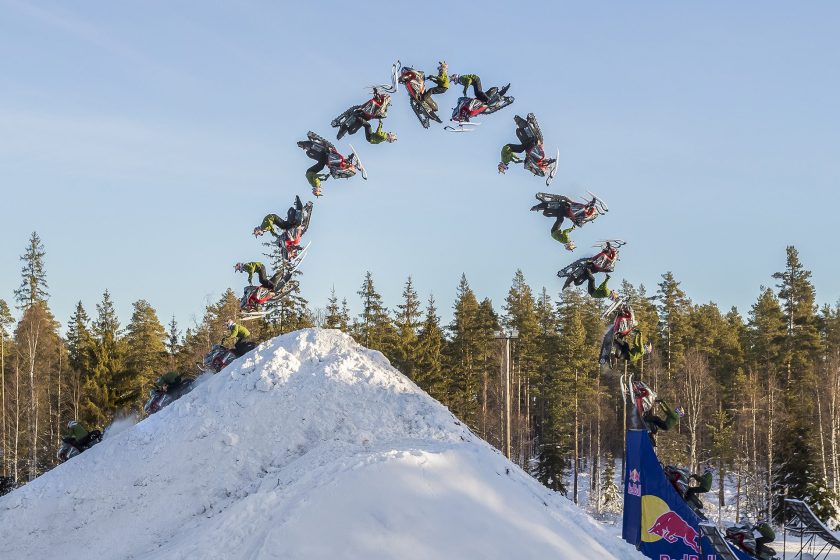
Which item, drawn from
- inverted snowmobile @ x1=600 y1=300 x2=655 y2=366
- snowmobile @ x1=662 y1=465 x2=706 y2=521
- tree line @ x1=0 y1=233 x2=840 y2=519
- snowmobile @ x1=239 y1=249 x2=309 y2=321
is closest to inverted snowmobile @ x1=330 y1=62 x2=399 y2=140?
snowmobile @ x1=239 y1=249 x2=309 y2=321

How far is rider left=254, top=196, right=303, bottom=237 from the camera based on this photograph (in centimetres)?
1742

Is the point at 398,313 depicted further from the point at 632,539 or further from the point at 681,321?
the point at 632,539

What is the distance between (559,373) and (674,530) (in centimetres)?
3000

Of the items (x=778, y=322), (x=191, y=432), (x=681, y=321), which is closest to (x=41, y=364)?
(x=191, y=432)

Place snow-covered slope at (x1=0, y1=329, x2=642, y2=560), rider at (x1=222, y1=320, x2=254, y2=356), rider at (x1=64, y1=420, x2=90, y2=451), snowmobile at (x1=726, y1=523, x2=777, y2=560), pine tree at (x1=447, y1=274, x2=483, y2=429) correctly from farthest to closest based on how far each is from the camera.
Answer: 1. pine tree at (x1=447, y1=274, x2=483, y2=429)
2. rider at (x1=222, y1=320, x2=254, y2=356)
3. rider at (x1=64, y1=420, x2=90, y2=451)
4. snowmobile at (x1=726, y1=523, x2=777, y2=560)
5. snow-covered slope at (x1=0, y1=329, x2=642, y2=560)

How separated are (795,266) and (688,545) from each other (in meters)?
37.0

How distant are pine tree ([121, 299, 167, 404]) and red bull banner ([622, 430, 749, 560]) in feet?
98.2

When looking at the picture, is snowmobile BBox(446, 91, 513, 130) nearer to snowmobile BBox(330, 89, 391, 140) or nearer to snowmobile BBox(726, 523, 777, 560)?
snowmobile BBox(330, 89, 391, 140)

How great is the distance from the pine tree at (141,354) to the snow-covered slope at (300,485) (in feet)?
81.7

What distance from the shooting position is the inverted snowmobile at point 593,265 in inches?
663

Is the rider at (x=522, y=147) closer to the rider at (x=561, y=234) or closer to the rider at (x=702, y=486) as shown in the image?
the rider at (x=561, y=234)

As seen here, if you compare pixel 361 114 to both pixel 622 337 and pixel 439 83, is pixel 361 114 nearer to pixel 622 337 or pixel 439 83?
pixel 439 83

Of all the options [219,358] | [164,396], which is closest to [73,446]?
[164,396]

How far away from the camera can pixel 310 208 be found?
57.8 feet
